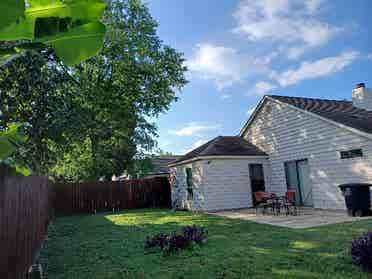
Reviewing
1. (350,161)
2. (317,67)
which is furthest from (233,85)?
(350,161)

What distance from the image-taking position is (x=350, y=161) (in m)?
11.0

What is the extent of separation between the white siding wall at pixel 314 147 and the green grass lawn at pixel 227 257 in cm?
360

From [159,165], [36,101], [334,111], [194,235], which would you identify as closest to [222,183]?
[334,111]

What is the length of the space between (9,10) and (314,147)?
13.1 m

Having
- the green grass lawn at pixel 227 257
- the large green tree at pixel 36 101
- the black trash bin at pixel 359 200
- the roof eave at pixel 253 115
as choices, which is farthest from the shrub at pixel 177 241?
the roof eave at pixel 253 115

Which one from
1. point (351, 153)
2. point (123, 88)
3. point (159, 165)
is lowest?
point (351, 153)

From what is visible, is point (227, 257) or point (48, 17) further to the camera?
point (227, 257)

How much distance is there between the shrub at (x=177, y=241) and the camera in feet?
20.6

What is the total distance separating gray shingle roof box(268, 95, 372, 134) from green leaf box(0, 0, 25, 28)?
37.9ft

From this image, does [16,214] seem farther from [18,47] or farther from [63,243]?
[63,243]

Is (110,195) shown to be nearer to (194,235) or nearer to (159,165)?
(159,165)

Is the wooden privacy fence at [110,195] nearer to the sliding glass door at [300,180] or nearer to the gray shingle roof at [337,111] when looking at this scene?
the sliding glass door at [300,180]

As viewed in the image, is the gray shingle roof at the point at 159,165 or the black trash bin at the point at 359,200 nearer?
the black trash bin at the point at 359,200

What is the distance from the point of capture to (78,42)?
90 cm
